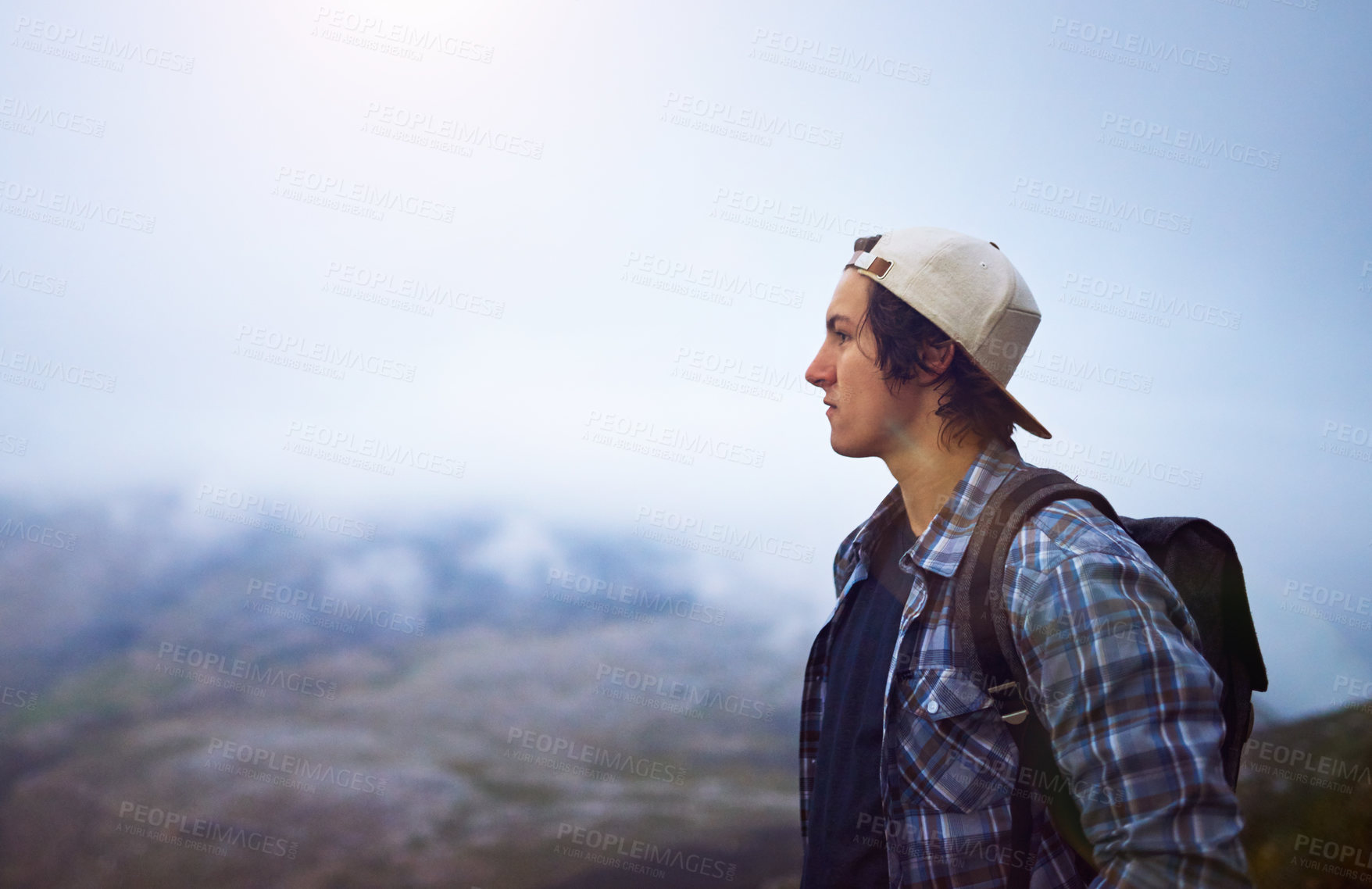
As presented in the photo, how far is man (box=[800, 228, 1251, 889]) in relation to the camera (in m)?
1.03

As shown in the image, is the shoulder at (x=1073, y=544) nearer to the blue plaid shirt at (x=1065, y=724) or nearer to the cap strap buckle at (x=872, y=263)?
the blue plaid shirt at (x=1065, y=724)

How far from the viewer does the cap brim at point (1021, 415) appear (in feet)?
5.15

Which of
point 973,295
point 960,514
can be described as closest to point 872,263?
point 973,295

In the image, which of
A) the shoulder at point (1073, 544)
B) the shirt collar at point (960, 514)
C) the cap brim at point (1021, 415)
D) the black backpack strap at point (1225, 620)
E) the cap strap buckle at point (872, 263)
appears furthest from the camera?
the cap strap buckle at point (872, 263)

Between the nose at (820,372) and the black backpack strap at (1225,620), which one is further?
the nose at (820,372)

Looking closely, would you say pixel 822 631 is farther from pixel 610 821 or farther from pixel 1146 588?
pixel 610 821

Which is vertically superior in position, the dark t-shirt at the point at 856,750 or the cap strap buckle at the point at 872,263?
the cap strap buckle at the point at 872,263

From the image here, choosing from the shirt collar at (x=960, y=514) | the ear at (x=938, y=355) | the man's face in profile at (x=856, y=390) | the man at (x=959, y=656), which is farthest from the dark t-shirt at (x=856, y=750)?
the ear at (x=938, y=355)

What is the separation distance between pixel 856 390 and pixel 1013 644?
0.62m

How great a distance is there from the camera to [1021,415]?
1608mm

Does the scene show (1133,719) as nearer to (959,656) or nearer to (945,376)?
(959,656)

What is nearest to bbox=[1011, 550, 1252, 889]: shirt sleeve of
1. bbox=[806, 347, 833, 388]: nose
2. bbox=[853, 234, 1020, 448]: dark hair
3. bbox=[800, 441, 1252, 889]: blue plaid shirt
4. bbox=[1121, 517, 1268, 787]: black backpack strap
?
bbox=[800, 441, 1252, 889]: blue plaid shirt

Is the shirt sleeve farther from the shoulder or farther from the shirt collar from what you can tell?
the shirt collar

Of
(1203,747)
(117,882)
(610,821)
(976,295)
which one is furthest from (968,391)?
(117,882)
